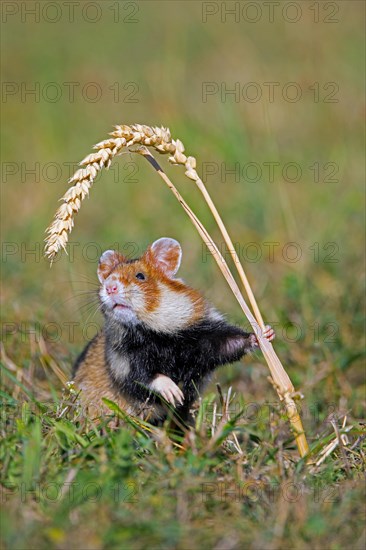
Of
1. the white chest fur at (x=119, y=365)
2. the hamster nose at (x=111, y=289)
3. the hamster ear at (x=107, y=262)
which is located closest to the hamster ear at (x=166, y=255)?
the hamster ear at (x=107, y=262)

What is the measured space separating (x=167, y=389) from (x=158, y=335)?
0.33 meters

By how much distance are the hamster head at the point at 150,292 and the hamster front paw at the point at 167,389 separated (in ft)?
0.86

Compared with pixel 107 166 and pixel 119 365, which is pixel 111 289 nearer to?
pixel 119 365

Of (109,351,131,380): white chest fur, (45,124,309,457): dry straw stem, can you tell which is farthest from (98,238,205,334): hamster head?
(45,124,309,457): dry straw stem

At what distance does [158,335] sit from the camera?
14.8 ft

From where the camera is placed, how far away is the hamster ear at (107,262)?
464 centimetres

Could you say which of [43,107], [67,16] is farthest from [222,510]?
[67,16]

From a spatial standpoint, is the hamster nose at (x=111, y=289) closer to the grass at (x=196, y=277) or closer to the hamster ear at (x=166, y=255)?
the hamster ear at (x=166, y=255)

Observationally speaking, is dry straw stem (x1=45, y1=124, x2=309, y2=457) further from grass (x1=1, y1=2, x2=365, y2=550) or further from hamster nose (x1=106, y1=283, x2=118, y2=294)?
→ hamster nose (x1=106, y1=283, x2=118, y2=294)

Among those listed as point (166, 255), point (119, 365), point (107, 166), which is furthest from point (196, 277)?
point (107, 166)

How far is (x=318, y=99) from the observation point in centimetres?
1057

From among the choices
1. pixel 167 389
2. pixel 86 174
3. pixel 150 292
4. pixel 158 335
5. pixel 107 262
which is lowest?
pixel 167 389

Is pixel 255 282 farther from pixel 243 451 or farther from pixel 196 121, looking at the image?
pixel 243 451

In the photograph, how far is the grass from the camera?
3.38 metres
